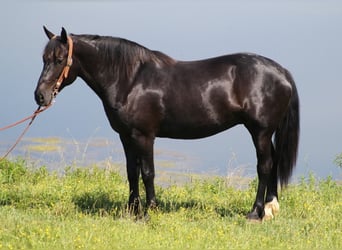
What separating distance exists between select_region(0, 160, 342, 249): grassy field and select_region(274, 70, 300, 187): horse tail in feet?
1.84

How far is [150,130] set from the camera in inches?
280

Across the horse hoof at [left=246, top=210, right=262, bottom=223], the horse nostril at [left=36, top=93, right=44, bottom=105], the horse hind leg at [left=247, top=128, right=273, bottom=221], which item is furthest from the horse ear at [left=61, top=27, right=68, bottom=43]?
the horse hoof at [left=246, top=210, right=262, bottom=223]

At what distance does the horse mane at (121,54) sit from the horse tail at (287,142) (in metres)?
1.86

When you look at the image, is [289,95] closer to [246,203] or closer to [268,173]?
[268,173]

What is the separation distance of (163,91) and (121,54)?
0.70 m

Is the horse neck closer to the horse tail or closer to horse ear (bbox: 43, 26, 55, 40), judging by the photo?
horse ear (bbox: 43, 26, 55, 40)

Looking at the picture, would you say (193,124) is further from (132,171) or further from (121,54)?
(121,54)

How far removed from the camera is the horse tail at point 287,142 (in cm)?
779

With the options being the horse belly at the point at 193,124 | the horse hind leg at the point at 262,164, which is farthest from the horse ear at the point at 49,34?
the horse hind leg at the point at 262,164

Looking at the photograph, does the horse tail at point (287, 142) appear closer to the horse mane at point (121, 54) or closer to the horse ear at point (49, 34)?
the horse mane at point (121, 54)

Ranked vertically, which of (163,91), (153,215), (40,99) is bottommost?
(153,215)

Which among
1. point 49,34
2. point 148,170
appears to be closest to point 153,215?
point 148,170

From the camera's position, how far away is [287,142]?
782cm

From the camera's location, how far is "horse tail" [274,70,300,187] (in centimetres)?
779
